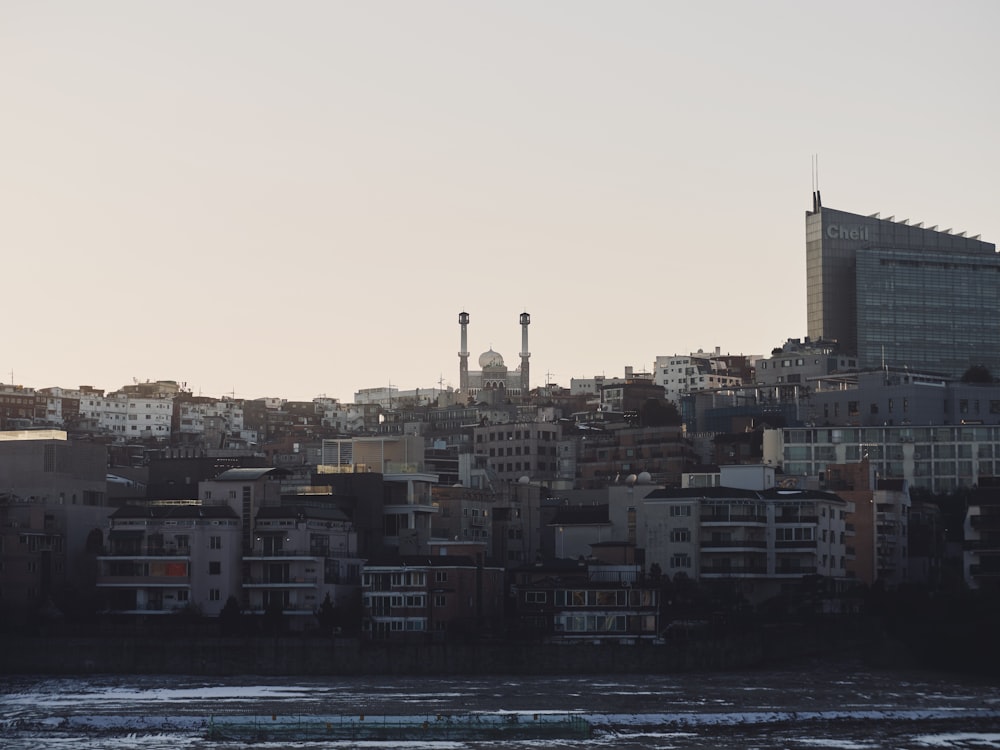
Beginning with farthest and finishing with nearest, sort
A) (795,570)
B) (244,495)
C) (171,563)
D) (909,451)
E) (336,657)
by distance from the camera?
(909,451)
(795,570)
(244,495)
(171,563)
(336,657)

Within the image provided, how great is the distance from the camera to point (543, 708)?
9656cm

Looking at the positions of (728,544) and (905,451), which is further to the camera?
(905,451)

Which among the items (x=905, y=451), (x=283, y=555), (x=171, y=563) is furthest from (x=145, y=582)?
(x=905, y=451)

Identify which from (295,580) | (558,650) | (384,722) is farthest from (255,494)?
(384,722)

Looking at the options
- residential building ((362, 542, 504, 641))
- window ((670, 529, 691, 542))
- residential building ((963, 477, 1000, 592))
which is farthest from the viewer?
residential building ((963, 477, 1000, 592))

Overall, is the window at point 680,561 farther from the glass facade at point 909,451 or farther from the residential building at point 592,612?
the glass facade at point 909,451

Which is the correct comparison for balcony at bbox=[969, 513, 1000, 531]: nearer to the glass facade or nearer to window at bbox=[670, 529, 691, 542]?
window at bbox=[670, 529, 691, 542]

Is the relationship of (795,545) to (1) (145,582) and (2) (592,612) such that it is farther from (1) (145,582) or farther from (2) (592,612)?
(1) (145,582)

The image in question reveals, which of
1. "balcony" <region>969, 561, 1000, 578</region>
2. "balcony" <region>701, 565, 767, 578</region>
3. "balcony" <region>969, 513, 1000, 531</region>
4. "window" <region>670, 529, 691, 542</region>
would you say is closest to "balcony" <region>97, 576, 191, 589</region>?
"window" <region>670, 529, 691, 542</region>

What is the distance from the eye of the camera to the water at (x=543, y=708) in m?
85.9

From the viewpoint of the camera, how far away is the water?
85.9 meters

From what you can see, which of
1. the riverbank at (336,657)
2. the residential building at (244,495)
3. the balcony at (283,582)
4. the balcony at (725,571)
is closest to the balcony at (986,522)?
the balcony at (725,571)

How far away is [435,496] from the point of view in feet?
503

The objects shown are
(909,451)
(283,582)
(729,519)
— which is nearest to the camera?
(283,582)
